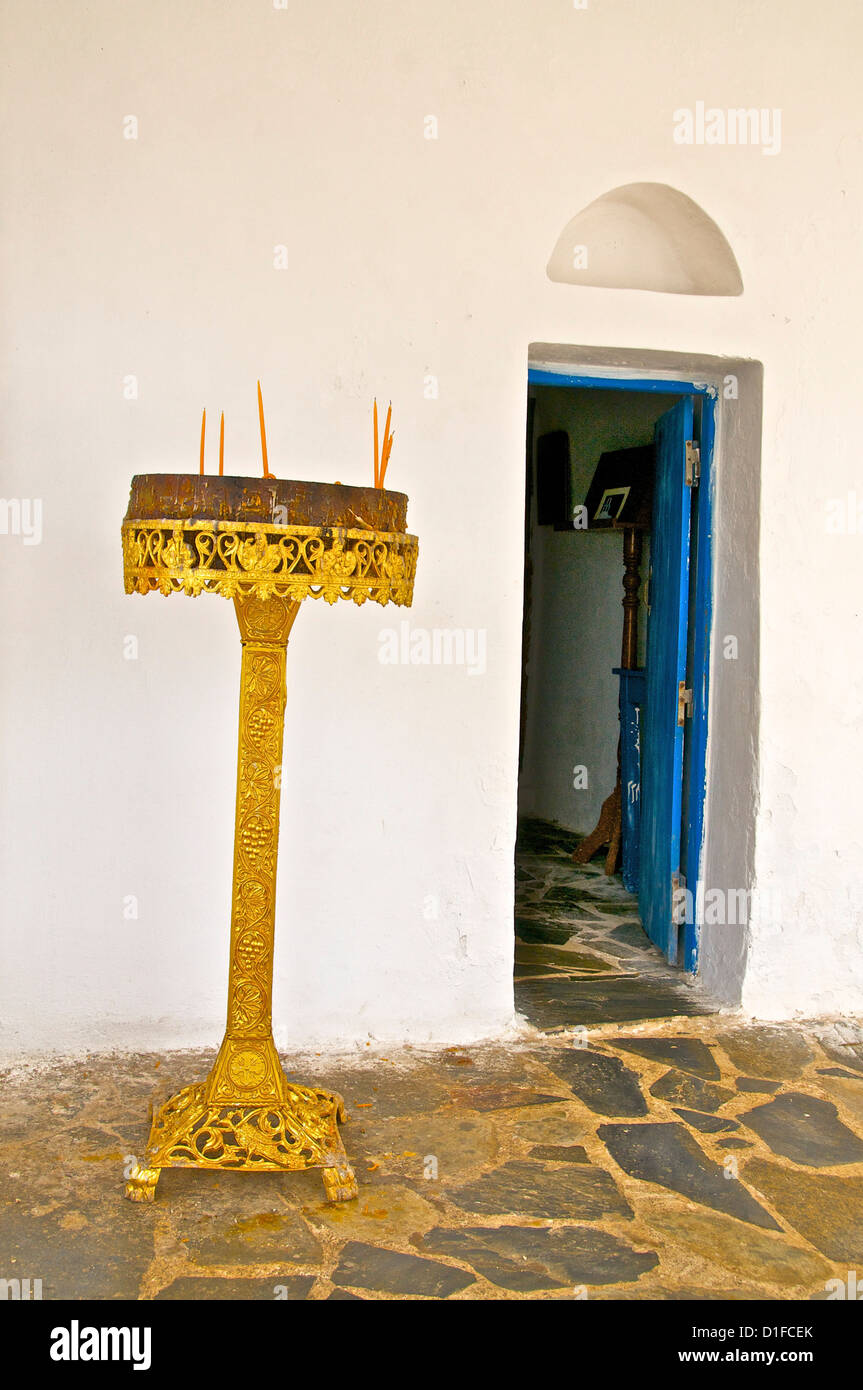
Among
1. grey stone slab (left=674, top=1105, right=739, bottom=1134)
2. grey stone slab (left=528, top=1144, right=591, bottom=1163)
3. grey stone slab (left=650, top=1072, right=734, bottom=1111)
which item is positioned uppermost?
grey stone slab (left=650, top=1072, right=734, bottom=1111)

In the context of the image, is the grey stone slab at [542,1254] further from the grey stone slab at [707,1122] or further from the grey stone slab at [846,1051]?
the grey stone slab at [846,1051]

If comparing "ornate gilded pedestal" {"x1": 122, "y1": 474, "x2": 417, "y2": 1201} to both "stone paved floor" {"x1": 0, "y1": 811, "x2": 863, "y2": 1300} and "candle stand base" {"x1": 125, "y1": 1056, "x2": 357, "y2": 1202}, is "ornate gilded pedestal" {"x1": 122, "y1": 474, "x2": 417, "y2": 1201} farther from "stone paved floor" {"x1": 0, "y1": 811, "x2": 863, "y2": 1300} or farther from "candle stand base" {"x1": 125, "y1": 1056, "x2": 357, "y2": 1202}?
"stone paved floor" {"x1": 0, "y1": 811, "x2": 863, "y2": 1300}

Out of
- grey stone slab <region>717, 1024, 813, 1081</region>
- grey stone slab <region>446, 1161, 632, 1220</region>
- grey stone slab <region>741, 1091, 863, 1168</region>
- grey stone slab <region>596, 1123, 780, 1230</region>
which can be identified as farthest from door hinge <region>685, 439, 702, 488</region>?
grey stone slab <region>446, 1161, 632, 1220</region>

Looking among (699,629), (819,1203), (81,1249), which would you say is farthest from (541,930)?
(81,1249)

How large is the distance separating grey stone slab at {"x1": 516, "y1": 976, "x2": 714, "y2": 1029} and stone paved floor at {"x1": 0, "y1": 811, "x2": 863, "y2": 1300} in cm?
3

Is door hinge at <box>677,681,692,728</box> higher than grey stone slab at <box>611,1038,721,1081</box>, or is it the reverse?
door hinge at <box>677,681,692,728</box>

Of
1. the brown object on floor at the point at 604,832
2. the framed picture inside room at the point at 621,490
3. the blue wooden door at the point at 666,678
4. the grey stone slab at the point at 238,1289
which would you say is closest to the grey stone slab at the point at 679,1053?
the blue wooden door at the point at 666,678

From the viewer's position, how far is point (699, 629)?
500 cm

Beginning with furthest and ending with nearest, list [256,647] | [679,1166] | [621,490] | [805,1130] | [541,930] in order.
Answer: [621,490] → [541,930] → [805,1130] → [679,1166] → [256,647]

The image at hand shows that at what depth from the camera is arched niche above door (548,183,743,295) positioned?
4570mm

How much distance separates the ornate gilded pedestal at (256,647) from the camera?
9.59 ft

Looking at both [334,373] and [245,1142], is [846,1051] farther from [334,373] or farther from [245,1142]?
[334,373]

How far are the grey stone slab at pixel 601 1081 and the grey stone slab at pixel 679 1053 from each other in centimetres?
13

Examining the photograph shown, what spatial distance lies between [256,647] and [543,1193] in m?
1.63
